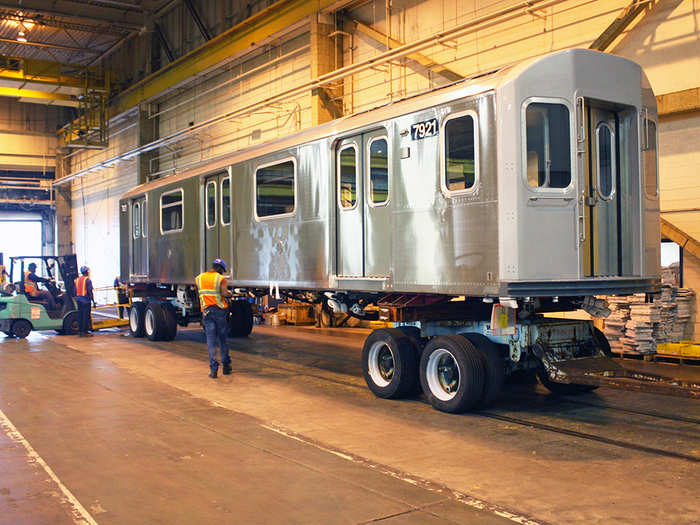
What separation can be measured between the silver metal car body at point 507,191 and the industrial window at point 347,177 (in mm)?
33

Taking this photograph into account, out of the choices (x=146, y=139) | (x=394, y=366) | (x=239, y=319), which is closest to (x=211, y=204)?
(x=239, y=319)

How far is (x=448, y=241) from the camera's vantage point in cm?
837

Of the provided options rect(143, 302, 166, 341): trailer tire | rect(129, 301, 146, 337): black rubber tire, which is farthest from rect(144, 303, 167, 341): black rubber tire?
rect(129, 301, 146, 337): black rubber tire

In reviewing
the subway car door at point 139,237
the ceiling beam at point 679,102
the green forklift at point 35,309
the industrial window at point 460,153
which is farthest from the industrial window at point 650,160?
the green forklift at point 35,309

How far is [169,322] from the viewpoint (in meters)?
17.3

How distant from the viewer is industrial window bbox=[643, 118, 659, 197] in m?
8.54

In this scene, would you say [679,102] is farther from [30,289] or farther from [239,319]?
[30,289]

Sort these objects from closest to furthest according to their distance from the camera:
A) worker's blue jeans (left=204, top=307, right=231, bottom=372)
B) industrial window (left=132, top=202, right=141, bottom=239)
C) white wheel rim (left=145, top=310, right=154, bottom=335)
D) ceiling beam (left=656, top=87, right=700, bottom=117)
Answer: worker's blue jeans (left=204, top=307, right=231, bottom=372)
ceiling beam (left=656, top=87, right=700, bottom=117)
white wheel rim (left=145, top=310, right=154, bottom=335)
industrial window (left=132, top=202, right=141, bottom=239)

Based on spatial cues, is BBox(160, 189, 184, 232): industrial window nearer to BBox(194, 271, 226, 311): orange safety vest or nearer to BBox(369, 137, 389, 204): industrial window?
BBox(194, 271, 226, 311): orange safety vest

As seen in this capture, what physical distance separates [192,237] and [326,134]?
5884 mm

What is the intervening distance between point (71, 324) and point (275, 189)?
10.0m

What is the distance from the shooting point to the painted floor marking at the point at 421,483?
16.3 ft

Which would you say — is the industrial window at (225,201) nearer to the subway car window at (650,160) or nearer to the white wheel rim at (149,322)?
the white wheel rim at (149,322)

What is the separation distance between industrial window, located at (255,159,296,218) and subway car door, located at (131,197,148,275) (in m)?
6.46
